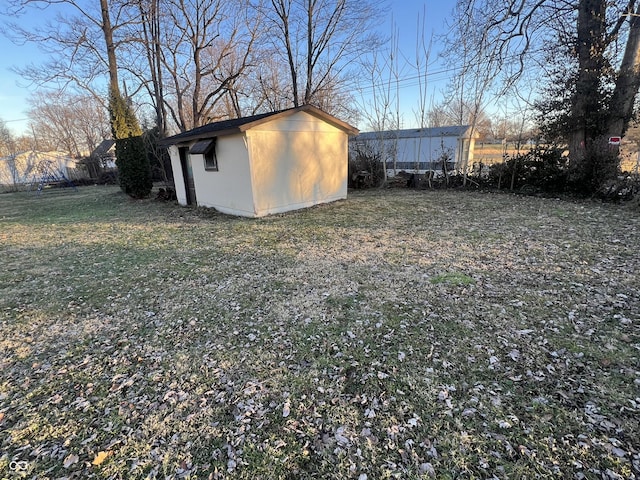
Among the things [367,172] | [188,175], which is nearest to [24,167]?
[188,175]

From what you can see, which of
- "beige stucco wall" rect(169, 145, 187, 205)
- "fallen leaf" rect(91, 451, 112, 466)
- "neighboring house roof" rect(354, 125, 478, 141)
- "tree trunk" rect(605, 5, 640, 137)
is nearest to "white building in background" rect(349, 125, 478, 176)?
"neighboring house roof" rect(354, 125, 478, 141)

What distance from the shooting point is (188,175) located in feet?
34.5

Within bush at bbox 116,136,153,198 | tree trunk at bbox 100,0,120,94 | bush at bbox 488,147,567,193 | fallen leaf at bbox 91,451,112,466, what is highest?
tree trunk at bbox 100,0,120,94

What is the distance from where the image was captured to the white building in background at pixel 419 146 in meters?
14.1

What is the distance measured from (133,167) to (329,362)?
43.9ft

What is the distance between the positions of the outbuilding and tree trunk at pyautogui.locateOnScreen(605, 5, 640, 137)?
293 inches

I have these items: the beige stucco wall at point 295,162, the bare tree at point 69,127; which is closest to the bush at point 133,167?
the beige stucco wall at point 295,162

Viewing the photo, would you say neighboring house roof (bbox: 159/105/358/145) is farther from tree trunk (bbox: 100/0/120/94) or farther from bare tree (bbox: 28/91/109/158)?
bare tree (bbox: 28/91/109/158)

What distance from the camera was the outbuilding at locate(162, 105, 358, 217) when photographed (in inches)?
314

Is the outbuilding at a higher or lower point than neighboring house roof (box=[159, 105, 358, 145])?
lower

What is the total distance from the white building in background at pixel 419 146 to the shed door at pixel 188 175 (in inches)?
283

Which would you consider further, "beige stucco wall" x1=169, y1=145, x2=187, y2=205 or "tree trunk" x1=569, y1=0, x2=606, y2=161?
"beige stucco wall" x1=169, y1=145, x2=187, y2=205

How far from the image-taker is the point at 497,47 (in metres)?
10.1

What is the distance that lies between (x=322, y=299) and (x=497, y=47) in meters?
11.1
